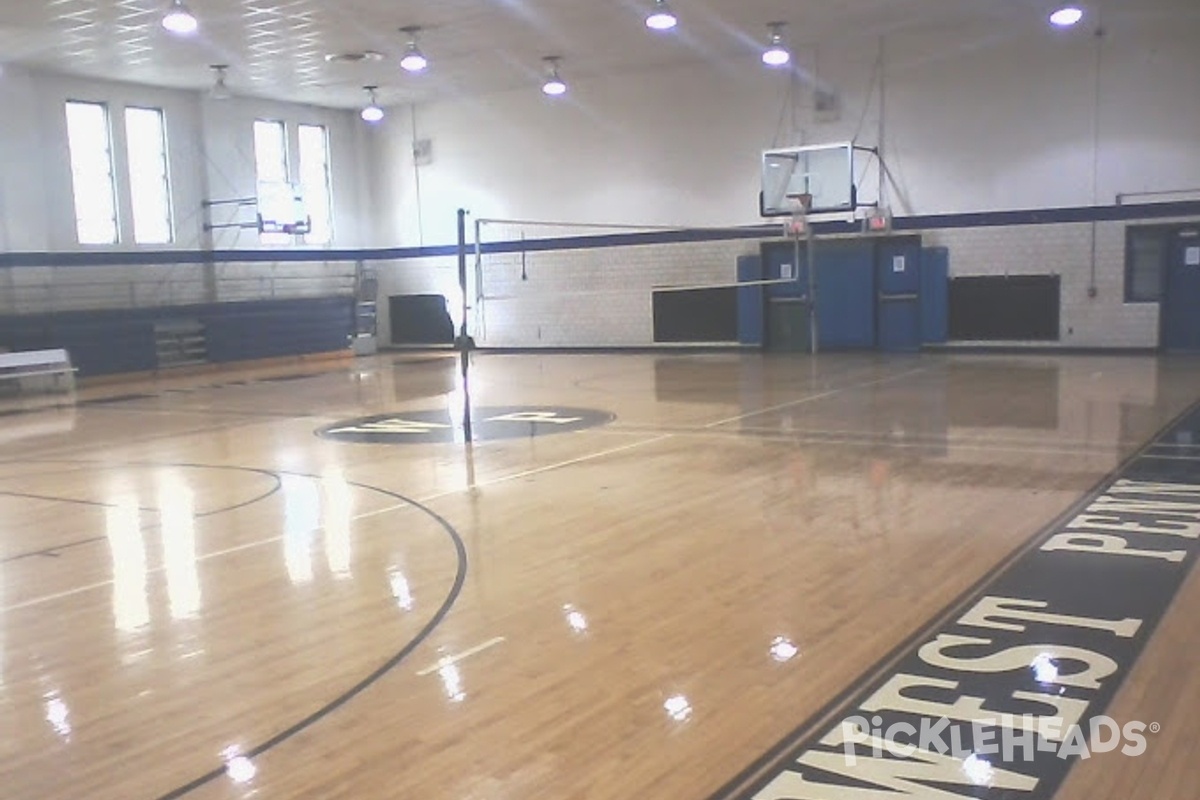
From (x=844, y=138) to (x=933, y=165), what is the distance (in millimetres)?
1423

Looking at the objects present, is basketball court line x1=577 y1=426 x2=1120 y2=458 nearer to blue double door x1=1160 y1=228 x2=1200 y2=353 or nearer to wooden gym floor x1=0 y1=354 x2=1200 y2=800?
wooden gym floor x1=0 y1=354 x2=1200 y2=800

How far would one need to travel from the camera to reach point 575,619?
4336mm

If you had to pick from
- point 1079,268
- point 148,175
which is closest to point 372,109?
point 148,175

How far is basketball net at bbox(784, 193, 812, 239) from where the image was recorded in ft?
54.5

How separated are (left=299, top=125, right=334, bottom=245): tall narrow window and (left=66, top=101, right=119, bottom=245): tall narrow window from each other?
3883 mm

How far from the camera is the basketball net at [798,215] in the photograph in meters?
16.6

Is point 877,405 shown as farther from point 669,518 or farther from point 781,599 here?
point 781,599

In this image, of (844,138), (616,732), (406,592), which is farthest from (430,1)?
(616,732)

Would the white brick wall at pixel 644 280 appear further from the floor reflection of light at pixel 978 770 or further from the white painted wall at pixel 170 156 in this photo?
the floor reflection of light at pixel 978 770

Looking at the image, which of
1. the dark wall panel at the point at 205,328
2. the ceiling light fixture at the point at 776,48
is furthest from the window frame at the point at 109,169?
the ceiling light fixture at the point at 776,48

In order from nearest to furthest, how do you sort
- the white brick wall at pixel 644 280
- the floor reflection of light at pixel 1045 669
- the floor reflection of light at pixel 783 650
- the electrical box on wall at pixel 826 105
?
the floor reflection of light at pixel 1045 669
the floor reflection of light at pixel 783 650
the white brick wall at pixel 644 280
the electrical box on wall at pixel 826 105

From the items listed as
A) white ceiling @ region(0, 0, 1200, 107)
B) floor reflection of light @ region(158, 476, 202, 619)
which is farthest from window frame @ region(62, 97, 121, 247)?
floor reflection of light @ region(158, 476, 202, 619)

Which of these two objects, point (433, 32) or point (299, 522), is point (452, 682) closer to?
point (299, 522)

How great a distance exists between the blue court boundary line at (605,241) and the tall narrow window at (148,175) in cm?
40
